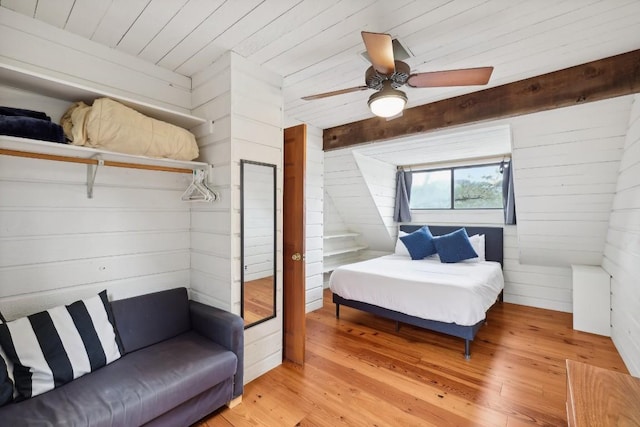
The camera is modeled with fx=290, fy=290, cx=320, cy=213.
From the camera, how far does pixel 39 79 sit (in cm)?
155

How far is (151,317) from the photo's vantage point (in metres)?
2.05

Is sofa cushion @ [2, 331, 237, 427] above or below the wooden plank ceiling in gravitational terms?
below

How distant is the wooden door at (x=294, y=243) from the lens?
8.20 ft

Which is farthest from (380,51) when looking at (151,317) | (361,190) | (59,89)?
(361,190)

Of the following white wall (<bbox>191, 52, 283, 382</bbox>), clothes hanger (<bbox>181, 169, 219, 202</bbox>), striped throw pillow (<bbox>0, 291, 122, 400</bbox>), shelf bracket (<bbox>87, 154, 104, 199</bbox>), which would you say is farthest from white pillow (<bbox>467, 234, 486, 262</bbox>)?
shelf bracket (<bbox>87, 154, 104, 199</bbox>)

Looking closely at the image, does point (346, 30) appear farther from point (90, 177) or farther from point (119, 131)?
point (90, 177)

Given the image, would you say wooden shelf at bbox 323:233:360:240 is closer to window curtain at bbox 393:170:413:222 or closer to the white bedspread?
window curtain at bbox 393:170:413:222

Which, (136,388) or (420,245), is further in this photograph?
(420,245)

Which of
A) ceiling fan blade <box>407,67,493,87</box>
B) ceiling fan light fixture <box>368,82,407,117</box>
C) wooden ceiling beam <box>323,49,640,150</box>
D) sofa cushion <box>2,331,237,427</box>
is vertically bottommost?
sofa cushion <box>2,331,237,427</box>

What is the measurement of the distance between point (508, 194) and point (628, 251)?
1.65 metres

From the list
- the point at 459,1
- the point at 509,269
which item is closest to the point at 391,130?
the point at 459,1

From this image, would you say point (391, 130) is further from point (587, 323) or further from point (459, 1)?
point (587, 323)

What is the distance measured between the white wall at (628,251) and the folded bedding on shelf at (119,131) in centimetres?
345

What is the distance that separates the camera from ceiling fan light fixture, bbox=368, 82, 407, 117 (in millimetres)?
1829
